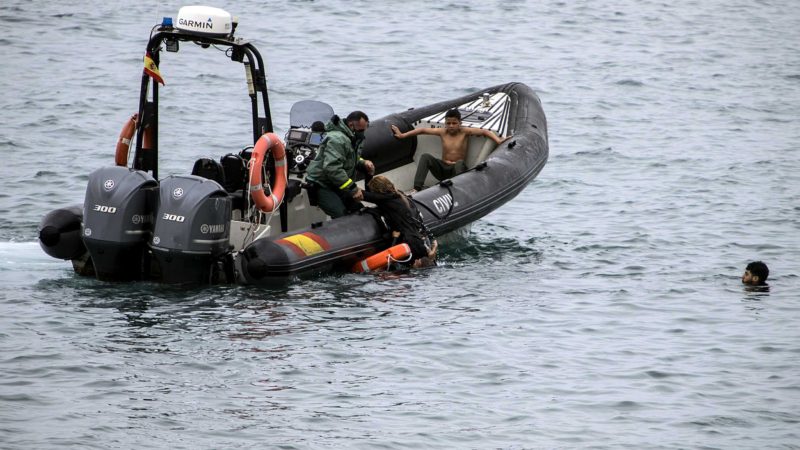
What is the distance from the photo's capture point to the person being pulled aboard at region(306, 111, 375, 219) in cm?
1136

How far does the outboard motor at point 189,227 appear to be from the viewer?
32.6 ft

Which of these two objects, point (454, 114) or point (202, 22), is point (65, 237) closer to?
point (202, 22)

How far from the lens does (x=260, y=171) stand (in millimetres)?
10383

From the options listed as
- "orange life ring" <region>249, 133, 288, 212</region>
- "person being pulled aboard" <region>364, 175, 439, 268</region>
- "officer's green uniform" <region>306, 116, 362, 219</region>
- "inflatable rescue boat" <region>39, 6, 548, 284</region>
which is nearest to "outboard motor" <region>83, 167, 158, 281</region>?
"inflatable rescue boat" <region>39, 6, 548, 284</region>

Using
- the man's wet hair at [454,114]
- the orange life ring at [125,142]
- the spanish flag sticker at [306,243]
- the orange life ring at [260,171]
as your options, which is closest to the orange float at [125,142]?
the orange life ring at [125,142]

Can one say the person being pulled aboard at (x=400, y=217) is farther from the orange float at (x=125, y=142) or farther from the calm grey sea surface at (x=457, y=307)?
the orange float at (x=125, y=142)

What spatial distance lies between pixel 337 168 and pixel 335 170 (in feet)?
0.08

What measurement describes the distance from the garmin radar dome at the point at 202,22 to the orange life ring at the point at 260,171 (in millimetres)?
921

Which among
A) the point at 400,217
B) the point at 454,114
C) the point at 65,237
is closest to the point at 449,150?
the point at 454,114

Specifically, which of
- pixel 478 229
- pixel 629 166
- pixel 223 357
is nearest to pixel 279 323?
pixel 223 357

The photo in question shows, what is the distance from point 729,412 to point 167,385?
3.78 m

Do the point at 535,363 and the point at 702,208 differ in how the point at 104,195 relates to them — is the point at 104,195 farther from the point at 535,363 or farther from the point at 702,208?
the point at 702,208

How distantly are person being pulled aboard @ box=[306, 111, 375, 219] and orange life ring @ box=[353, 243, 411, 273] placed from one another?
541mm

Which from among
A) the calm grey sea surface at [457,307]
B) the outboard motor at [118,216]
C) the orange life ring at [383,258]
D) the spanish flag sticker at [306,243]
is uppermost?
the outboard motor at [118,216]
